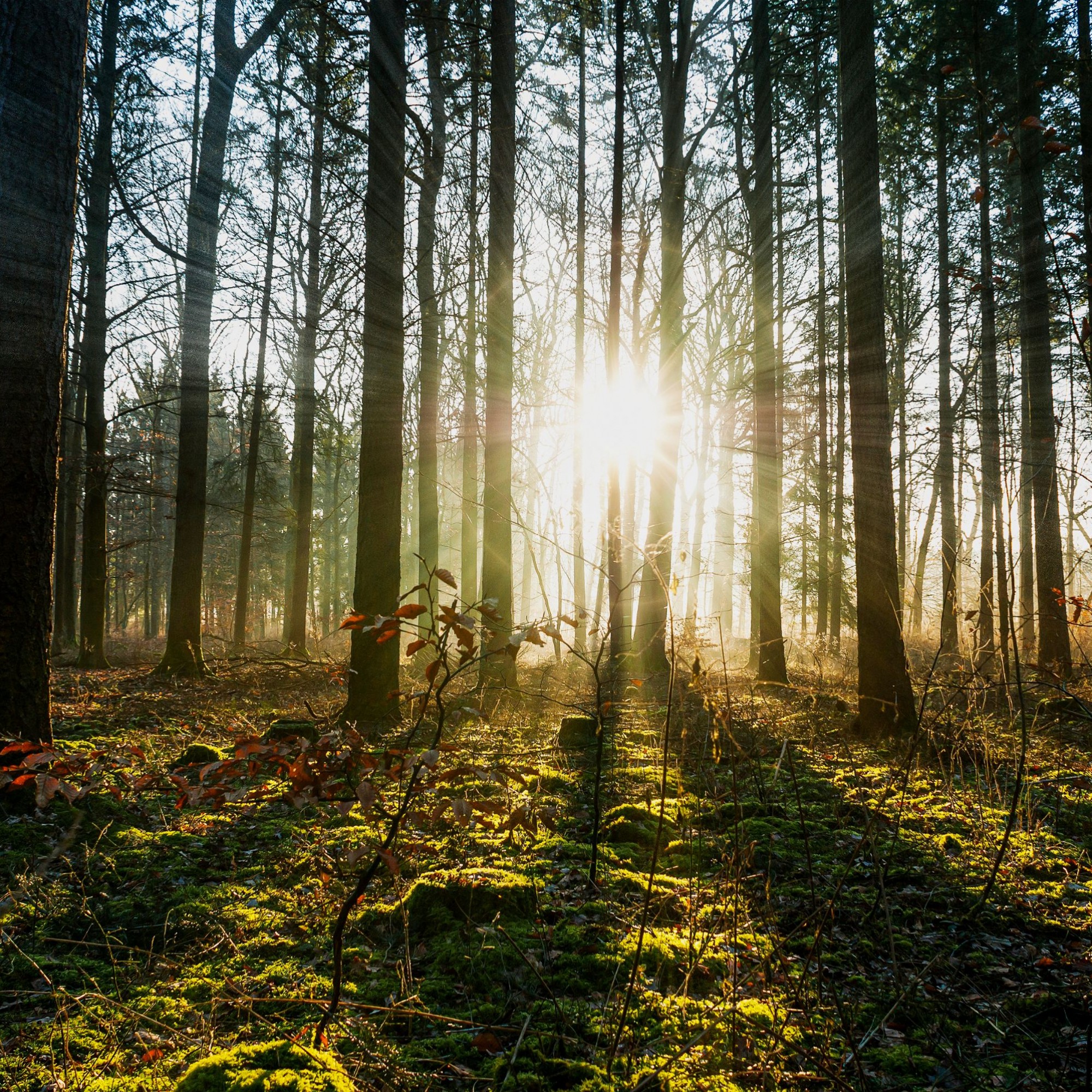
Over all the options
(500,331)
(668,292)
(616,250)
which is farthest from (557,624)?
(668,292)

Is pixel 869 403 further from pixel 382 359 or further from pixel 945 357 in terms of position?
pixel 945 357

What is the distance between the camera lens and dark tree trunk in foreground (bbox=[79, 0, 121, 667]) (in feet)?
36.1

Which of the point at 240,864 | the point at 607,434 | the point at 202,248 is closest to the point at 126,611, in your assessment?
the point at 202,248

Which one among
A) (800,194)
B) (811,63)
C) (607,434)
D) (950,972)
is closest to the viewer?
(950,972)

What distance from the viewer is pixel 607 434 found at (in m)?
9.57

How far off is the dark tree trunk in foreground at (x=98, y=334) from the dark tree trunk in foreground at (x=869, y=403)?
1154 cm

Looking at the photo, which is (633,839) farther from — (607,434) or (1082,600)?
(607,434)

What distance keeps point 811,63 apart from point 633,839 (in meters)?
13.9

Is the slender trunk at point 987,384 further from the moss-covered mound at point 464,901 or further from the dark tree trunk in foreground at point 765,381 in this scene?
the moss-covered mound at point 464,901

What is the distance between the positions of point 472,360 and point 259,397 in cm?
467

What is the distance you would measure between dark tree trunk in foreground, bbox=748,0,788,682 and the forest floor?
17.7 feet

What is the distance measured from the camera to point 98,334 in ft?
37.6

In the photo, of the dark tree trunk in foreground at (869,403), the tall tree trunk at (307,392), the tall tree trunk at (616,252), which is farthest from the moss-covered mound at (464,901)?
the tall tree trunk at (307,392)

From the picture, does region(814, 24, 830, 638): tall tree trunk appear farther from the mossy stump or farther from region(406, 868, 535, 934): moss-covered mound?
region(406, 868, 535, 934): moss-covered mound
